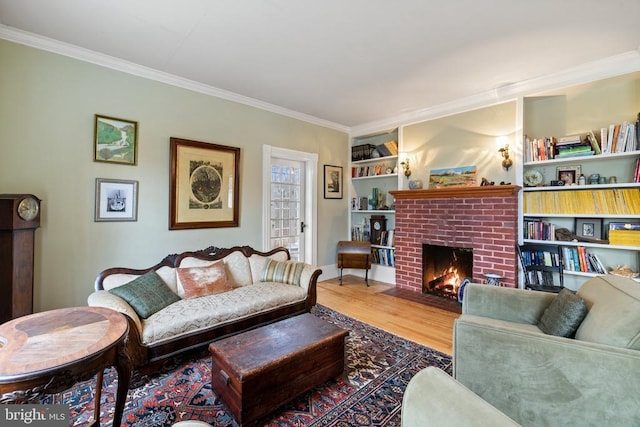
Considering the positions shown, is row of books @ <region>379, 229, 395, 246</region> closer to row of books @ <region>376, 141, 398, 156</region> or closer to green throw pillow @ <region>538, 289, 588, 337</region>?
row of books @ <region>376, 141, 398, 156</region>

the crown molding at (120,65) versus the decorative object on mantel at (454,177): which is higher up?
the crown molding at (120,65)

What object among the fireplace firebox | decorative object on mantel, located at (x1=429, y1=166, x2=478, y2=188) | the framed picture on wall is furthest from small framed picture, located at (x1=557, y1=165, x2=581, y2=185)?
the framed picture on wall

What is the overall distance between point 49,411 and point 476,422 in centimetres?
191

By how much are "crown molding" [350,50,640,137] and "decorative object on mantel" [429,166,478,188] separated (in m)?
0.79

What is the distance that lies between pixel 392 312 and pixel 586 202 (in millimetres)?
2385

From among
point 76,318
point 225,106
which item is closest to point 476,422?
point 76,318

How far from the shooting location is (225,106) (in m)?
3.58

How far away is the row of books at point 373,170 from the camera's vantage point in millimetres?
4789

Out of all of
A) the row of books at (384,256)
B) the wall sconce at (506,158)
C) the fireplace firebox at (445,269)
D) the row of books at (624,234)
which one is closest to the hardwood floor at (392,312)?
the row of books at (384,256)

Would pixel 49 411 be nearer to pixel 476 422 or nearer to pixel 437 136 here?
pixel 476 422

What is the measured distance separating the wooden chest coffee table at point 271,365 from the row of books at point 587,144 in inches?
122

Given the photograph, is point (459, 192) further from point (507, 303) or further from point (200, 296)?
point (200, 296)

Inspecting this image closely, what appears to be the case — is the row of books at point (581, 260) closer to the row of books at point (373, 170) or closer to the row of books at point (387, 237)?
the row of books at point (387, 237)

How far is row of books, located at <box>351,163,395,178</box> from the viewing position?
4.79 meters
